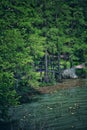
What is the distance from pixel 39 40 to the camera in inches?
1844

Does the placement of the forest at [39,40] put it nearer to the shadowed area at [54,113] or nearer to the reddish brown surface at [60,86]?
the reddish brown surface at [60,86]

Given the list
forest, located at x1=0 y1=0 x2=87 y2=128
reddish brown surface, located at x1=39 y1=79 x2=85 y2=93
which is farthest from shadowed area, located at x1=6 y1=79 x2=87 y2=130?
reddish brown surface, located at x1=39 y1=79 x2=85 y2=93

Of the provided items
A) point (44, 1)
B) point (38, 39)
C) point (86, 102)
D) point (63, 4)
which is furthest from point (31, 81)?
point (63, 4)

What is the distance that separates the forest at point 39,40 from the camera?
118 ft

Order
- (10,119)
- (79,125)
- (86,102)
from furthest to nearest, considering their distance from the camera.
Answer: (86,102), (10,119), (79,125)

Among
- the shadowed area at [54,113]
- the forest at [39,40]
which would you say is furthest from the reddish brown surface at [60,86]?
the shadowed area at [54,113]

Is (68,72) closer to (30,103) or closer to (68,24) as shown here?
(68,24)

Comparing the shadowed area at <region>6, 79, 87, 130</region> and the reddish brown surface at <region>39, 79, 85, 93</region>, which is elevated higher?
the shadowed area at <region>6, 79, 87, 130</region>

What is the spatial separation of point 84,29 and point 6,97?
3713cm

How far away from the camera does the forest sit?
36062mm

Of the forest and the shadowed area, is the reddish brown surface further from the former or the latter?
the shadowed area

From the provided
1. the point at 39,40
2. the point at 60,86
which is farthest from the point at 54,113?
the point at 39,40

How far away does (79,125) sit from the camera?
75.1 ft

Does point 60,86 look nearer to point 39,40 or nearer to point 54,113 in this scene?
point 39,40
